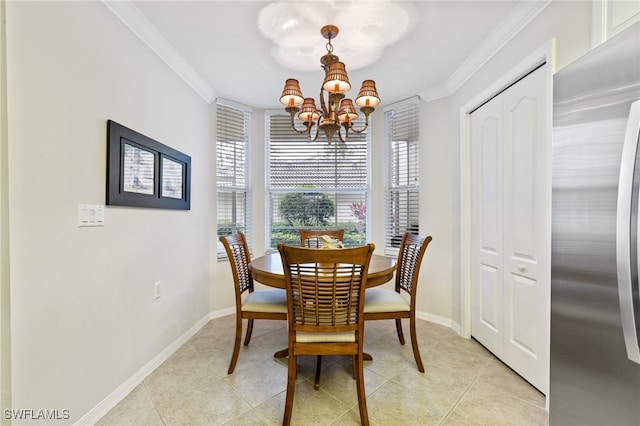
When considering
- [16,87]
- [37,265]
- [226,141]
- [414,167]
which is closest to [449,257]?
[414,167]

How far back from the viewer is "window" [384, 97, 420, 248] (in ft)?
10.6

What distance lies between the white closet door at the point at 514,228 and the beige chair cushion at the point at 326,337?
122 cm

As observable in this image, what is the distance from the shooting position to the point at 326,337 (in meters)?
1.57

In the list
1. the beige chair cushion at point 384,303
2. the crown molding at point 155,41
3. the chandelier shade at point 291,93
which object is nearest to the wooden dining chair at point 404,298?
the beige chair cushion at point 384,303

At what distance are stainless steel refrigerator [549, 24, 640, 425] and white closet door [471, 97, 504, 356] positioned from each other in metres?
1.13

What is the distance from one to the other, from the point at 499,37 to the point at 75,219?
295 cm

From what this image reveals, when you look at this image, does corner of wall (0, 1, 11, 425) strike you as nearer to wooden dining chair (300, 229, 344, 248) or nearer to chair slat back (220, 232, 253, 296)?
chair slat back (220, 232, 253, 296)

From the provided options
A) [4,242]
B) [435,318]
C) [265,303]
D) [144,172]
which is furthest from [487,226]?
[4,242]

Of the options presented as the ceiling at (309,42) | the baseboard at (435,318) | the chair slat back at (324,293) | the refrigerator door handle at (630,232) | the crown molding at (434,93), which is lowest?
the baseboard at (435,318)

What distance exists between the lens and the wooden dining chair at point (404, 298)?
6.66 ft

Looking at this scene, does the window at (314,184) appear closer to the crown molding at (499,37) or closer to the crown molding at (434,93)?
the crown molding at (434,93)

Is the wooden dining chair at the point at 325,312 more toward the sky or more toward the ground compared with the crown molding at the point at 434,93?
more toward the ground

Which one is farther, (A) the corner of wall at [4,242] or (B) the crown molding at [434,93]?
(B) the crown molding at [434,93]

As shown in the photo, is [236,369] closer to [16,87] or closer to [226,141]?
[16,87]
